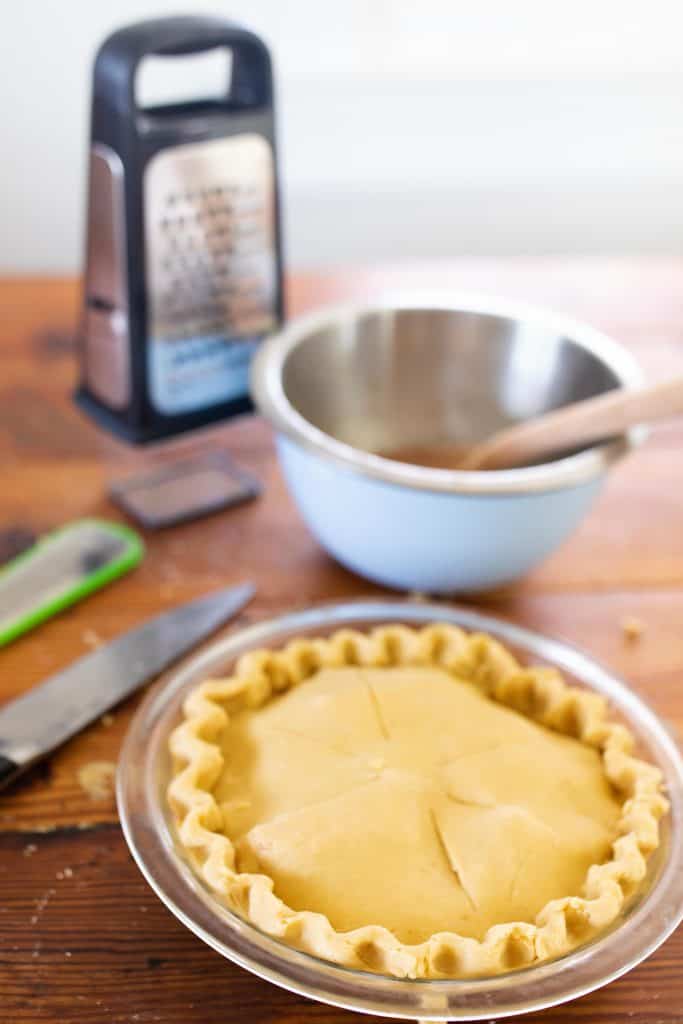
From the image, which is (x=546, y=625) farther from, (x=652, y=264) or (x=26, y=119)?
(x=26, y=119)

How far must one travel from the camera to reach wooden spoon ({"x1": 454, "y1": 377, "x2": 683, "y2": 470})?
35.4 inches

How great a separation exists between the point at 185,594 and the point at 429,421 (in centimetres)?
31

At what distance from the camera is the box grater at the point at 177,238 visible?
105 cm

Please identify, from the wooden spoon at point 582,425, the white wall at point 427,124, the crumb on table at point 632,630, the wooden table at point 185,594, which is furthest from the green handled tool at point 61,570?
the white wall at point 427,124

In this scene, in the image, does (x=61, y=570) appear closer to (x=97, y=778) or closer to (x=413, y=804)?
(x=97, y=778)

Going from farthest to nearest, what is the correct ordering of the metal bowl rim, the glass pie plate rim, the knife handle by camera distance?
the metal bowl rim < the knife handle < the glass pie plate rim

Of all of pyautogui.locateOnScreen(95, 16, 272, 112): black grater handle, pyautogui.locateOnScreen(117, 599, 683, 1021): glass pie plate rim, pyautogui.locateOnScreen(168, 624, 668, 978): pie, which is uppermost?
pyautogui.locateOnScreen(95, 16, 272, 112): black grater handle

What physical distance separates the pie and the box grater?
1.38 ft

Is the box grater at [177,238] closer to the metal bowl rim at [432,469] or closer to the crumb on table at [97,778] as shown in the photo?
the metal bowl rim at [432,469]

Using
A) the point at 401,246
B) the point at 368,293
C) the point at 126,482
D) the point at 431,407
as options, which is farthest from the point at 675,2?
the point at 126,482

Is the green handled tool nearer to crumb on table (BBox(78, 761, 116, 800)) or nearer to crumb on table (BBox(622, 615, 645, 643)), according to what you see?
crumb on table (BBox(78, 761, 116, 800))

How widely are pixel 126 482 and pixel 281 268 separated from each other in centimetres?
28

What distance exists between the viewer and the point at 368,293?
1.54 metres

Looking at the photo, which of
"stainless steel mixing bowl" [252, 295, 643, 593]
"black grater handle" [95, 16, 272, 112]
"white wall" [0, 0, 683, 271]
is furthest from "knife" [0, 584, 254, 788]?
"white wall" [0, 0, 683, 271]
